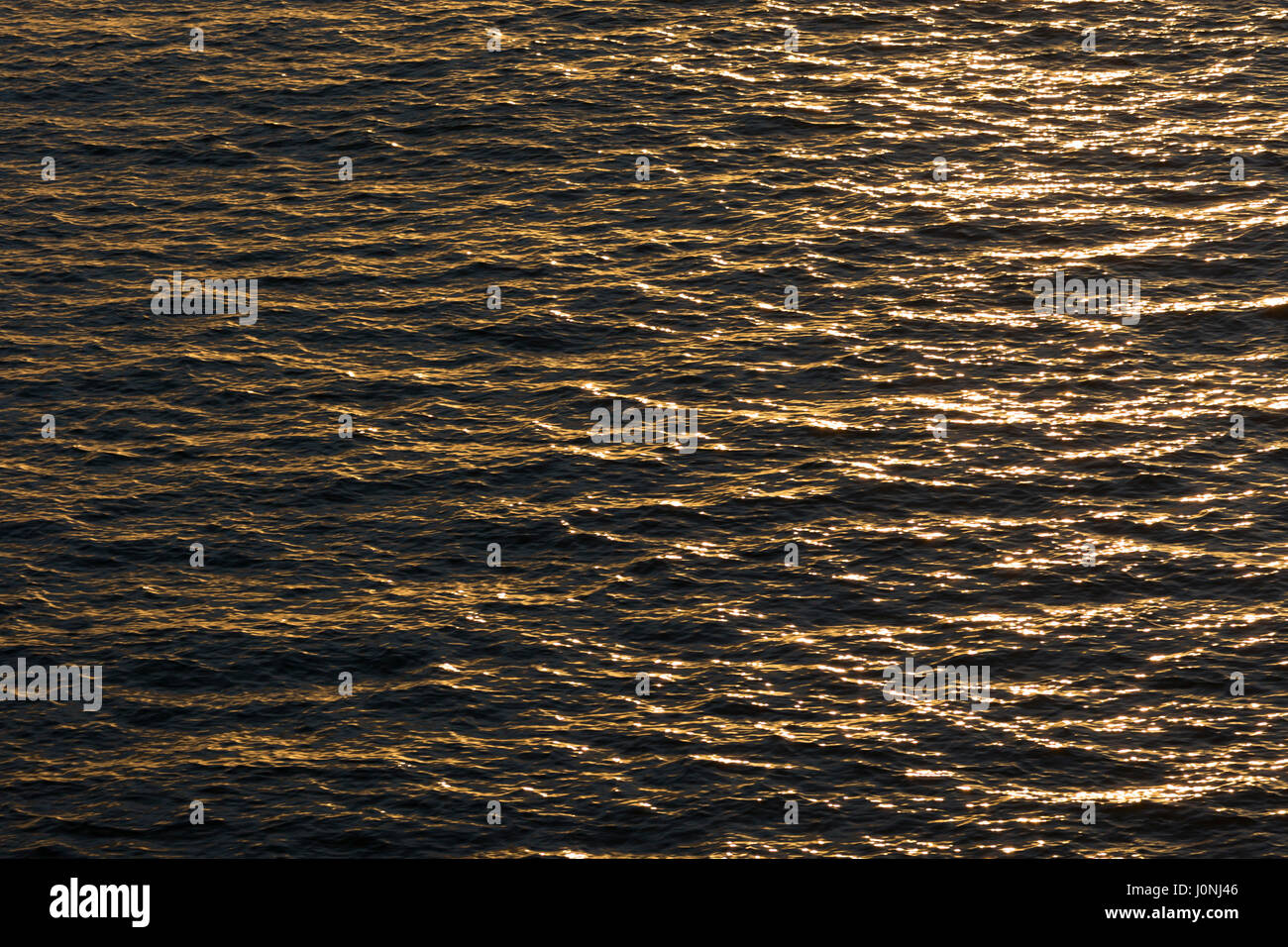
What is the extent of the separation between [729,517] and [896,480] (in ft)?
19.8

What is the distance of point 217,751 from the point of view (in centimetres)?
5728

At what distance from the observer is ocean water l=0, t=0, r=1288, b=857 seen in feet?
185

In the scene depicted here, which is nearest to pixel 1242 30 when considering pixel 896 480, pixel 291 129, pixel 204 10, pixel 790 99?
pixel 790 99

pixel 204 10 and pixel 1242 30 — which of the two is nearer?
pixel 1242 30

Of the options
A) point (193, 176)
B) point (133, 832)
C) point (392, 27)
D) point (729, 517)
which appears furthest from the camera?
point (392, 27)

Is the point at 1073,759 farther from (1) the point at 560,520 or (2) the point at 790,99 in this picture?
(2) the point at 790,99

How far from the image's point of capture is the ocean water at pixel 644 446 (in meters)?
56.3

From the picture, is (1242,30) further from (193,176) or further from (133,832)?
(133,832)

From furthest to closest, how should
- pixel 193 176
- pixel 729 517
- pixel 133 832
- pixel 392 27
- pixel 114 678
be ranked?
pixel 392 27, pixel 193 176, pixel 729 517, pixel 114 678, pixel 133 832

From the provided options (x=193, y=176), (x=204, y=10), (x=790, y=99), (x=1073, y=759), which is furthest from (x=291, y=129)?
(x=1073, y=759)

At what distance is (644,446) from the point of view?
2761 inches

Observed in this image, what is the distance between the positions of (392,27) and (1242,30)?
131ft

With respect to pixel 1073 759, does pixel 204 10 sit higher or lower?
higher

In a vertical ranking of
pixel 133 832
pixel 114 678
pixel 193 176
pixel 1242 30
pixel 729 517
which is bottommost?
pixel 133 832
